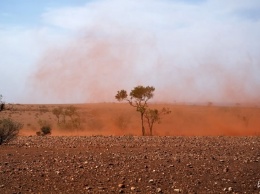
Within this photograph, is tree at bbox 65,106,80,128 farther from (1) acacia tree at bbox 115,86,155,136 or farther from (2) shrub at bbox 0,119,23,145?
(2) shrub at bbox 0,119,23,145

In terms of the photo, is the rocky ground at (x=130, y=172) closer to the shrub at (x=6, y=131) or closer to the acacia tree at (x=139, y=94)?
the shrub at (x=6, y=131)

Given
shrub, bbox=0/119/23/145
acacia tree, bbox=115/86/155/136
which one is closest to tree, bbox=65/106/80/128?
acacia tree, bbox=115/86/155/136

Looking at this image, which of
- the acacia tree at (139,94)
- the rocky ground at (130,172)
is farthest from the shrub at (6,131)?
the acacia tree at (139,94)

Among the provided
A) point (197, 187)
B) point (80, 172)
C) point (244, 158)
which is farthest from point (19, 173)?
point (244, 158)

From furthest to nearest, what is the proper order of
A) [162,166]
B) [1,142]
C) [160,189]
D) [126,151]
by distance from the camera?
[1,142] < [126,151] < [162,166] < [160,189]

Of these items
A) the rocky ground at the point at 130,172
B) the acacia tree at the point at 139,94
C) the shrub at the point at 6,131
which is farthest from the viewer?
the acacia tree at the point at 139,94

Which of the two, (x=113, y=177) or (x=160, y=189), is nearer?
(x=160, y=189)

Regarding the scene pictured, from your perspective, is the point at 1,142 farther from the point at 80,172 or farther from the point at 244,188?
the point at 244,188

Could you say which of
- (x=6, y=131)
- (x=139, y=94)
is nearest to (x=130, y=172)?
(x=6, y=131)

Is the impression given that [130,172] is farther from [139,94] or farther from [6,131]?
[139,94]

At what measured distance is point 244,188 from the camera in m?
12.1

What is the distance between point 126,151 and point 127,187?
7.13 m

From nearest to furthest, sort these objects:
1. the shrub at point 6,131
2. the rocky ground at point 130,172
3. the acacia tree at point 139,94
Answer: the rocky ground at point 130,172, the shrub at point 6,131, the acacia tree at point 139,94

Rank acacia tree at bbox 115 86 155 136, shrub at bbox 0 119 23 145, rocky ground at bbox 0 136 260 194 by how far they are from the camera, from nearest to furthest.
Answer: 1. rocky ground at bbox 0 136 260 194
2. shrub at bbox 0 119 23 145
3. acacia tree at bbox 115 86 155 136
